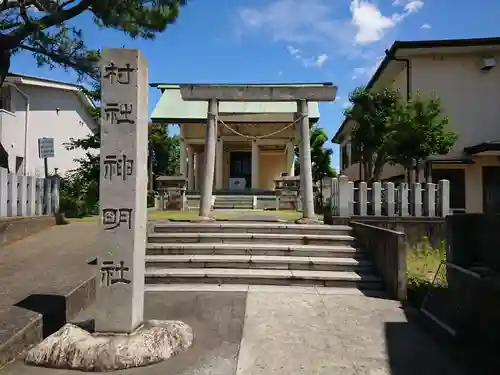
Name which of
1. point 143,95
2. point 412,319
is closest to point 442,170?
point 412,319

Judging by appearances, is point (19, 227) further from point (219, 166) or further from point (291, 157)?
point (291, 157)

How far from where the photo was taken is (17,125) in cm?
2000

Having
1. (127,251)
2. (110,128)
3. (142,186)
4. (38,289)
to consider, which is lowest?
(38,289)

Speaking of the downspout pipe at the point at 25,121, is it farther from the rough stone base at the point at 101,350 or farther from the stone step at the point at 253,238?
the rough stone base at the point at 101,350

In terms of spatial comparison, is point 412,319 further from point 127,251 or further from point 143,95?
point 143,95

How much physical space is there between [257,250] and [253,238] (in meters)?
0.50

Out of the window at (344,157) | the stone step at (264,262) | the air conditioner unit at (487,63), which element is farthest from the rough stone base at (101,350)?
the window at (344,157)

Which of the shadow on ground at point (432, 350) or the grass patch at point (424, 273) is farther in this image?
the grass patch at point (424, 273)

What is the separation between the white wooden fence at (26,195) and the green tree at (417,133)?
10465 mm

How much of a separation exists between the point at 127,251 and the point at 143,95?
68.8 inches

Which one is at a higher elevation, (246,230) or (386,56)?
(386,56)

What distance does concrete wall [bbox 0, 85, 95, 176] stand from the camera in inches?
772

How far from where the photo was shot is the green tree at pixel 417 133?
12.9 meters

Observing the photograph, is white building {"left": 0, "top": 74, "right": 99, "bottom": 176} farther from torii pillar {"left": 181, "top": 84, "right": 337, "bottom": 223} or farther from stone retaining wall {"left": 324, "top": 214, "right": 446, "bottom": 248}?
stone retaining wall {"left": 324, "top": 214, "right": 446, "bottom": 248}
